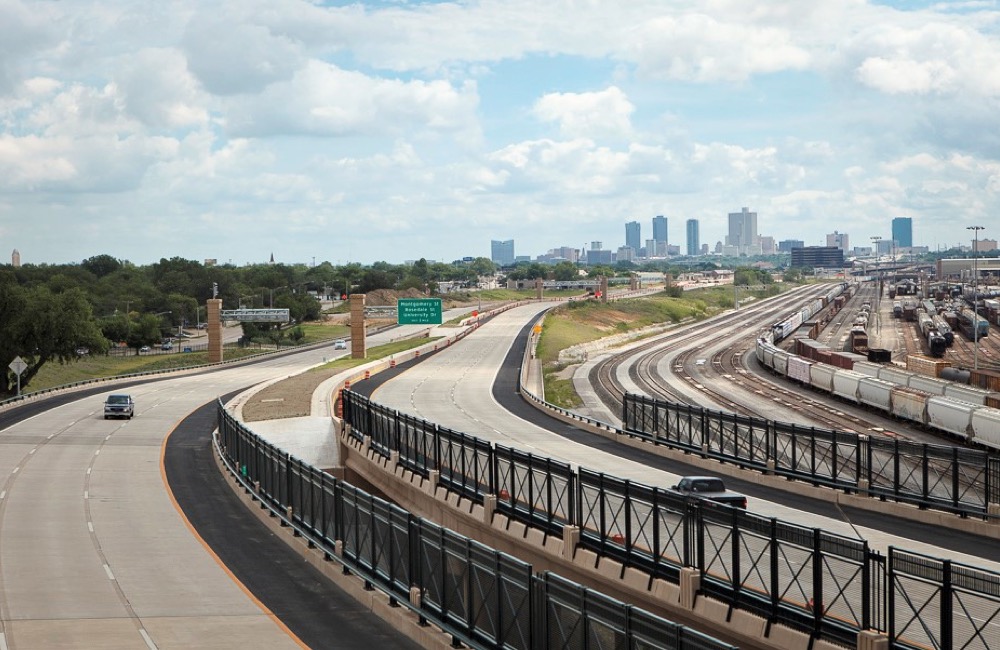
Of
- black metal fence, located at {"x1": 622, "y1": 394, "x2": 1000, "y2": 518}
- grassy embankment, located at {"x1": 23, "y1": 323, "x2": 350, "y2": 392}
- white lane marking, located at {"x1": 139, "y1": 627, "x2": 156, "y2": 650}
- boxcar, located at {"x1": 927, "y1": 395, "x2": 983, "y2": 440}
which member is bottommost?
grassy embankment, located at {"x1": 23, "y1": 323, "x2": 350, "y2": 392}

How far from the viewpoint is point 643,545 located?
2392 cm

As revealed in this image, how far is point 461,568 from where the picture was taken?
20.2 meters

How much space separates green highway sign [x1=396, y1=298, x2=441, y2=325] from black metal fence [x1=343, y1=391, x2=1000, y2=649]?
80625 millimetres

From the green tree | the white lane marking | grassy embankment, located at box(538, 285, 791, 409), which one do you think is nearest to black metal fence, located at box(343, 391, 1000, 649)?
the white lane marking

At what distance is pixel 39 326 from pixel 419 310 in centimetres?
3512

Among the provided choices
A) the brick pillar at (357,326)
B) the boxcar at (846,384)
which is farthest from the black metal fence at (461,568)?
the brick pillar at (357,326)

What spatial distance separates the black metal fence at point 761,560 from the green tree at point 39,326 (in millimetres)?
73937

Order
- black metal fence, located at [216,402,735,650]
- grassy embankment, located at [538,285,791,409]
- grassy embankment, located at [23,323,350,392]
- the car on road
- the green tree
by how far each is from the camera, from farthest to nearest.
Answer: grassy embankment, located at [23,323,350,392] < the green tree < grassy embankment, located at [538,285,791,409] < the car on road < black metal fence, located at [216,402,735,650]

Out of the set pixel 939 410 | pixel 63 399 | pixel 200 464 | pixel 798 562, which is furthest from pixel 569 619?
pixel 63 399

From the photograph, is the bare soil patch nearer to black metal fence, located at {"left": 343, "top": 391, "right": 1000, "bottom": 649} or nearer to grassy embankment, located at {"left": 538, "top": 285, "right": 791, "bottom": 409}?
grassy embankment, located at {"left": 538, "top": 285, "right": 791, "bottom": 409}

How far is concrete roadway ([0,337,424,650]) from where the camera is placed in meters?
21.8

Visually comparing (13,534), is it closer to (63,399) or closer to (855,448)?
(855,448)

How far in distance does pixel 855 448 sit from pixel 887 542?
5921 mm

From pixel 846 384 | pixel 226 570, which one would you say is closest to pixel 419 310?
pixel 846 384
